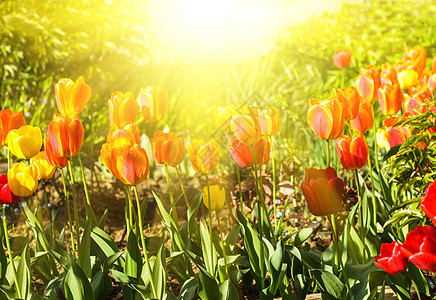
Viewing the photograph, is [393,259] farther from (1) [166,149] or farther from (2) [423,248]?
(1) [166,149]

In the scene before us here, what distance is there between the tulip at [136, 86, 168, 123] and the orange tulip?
63 centimetres

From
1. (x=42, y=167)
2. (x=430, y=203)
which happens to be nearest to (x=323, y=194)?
(x=430, y=203)

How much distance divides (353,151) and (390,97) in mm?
561

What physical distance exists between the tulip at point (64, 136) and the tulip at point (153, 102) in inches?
13.6

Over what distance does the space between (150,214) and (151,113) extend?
4.16 feet

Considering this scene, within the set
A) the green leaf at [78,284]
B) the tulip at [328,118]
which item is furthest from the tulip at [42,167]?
the tulip at [328,118]

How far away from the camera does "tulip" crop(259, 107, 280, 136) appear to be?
1.68m

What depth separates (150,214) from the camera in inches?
117

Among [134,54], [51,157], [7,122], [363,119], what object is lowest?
[363,119]

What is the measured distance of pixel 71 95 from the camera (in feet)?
5.66

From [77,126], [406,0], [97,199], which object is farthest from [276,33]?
[77,126]

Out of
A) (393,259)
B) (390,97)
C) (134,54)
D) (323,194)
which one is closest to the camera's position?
(393,259)

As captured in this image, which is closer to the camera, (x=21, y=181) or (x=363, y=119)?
(x=21, y=181)

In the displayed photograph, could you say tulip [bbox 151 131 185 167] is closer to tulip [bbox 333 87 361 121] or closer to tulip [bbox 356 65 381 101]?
tulip [bbox 333 87 361 121]
